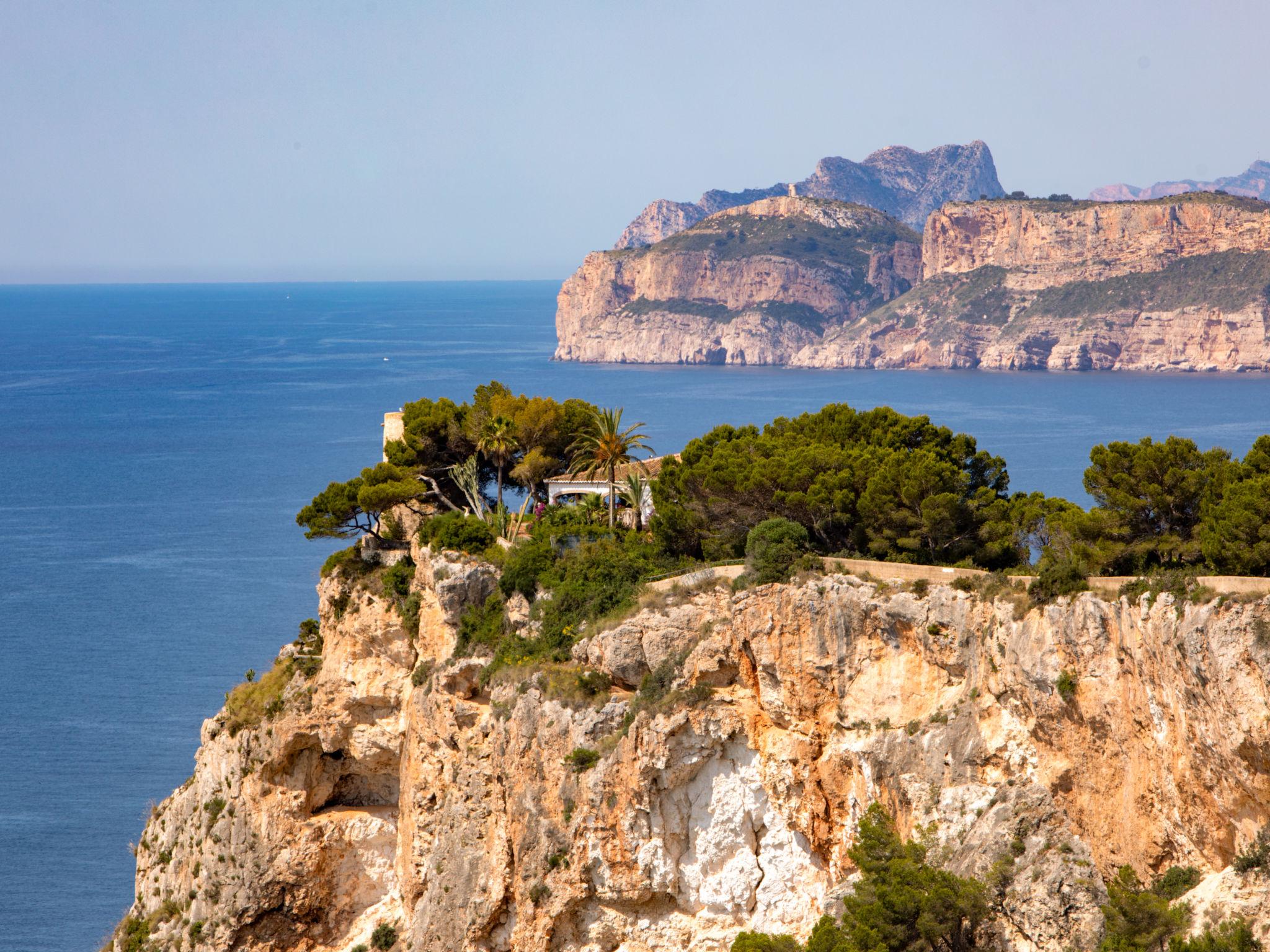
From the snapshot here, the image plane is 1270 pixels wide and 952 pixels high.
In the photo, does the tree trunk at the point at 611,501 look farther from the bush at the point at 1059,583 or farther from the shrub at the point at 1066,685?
the shrub at the point at 1066,685

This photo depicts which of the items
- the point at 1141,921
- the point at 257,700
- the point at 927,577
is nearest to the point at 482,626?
the point at 257,700

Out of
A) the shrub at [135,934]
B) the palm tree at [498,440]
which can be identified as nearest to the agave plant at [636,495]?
the palm tree at [498,440]

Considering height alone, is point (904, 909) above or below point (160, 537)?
above

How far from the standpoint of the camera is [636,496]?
46.3m

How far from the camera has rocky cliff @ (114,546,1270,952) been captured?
29938 millimetres

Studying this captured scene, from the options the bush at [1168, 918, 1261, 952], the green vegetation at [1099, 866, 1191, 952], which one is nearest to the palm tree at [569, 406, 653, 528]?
the green vegetation at [1099, 866, 1191, 952]

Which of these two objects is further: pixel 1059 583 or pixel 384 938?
pixel 384 938

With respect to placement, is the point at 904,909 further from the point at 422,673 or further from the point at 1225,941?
the point at 422,673

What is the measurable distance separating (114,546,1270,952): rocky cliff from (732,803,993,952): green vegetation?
80cm

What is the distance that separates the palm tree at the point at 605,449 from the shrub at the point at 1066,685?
17.2 meters

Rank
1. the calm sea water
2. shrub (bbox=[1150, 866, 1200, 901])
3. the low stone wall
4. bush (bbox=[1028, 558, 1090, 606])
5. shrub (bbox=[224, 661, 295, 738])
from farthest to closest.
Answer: the calm sea water → shrub (bbox=[224, 661, 295, 738]) → bush (bbox=[1028, 558, 1090, 606]) → shrub (bbox=[1150, 866, 1200, 901]) → the low stone wall

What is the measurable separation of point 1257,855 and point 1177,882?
7.52ft

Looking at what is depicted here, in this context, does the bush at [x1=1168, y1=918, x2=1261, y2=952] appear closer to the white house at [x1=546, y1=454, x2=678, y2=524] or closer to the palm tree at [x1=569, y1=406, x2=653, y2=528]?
the palm tree at [x1=569, y1=406, x2=653, y2=528]

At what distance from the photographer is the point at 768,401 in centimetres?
18550
